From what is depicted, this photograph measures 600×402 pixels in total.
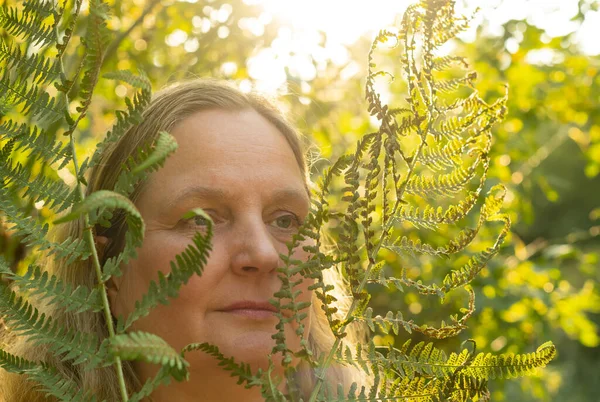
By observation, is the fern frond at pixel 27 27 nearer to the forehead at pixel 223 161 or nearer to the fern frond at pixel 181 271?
the fern frond at pixel 181 271

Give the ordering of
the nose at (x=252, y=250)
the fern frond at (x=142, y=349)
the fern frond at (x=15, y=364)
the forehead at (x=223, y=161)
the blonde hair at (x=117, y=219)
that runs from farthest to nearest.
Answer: the blonde hair at (x=117, y=219) → the forehead at (x=223, y=161) → the nose at (x=252, y=250) → the fern frond at (x=15, y=364) → the fern frond at (x=142, y=349)

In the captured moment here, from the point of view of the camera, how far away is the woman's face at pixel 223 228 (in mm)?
1300

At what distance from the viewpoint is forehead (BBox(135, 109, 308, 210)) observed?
1410 mm

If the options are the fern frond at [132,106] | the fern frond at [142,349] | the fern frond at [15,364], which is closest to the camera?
the fern frond at [142,349]

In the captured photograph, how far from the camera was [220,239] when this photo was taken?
1.36 meters

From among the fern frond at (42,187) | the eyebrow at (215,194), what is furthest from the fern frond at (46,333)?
the eyebrow at (215,194)

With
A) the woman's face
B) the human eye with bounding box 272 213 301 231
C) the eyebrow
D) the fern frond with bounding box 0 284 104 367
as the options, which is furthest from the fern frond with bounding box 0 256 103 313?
the human eye with bounding box 272 213 301 231

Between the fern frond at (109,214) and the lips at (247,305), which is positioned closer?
the fern frond at (109,214)

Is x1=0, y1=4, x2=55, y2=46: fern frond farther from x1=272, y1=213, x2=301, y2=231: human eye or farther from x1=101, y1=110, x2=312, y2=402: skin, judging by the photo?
x1=272, y1=213, x2=301, y2=231: human eye

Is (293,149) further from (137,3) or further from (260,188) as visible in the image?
(137,3)

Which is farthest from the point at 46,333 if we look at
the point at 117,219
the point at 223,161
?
the point at 117,219

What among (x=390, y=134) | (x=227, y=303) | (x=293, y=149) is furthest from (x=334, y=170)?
(x=293, y=149)

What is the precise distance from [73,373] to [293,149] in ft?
2.64

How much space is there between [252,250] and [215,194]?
16 cm
